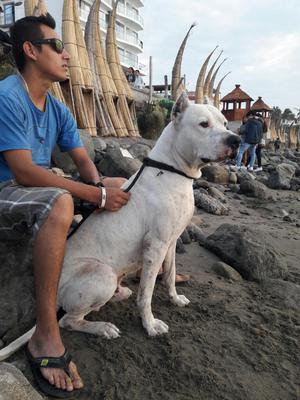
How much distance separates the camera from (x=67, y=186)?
2.48 metres

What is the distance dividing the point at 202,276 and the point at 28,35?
2.75 meters

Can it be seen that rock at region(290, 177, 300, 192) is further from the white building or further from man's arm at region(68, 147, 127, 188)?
the white building

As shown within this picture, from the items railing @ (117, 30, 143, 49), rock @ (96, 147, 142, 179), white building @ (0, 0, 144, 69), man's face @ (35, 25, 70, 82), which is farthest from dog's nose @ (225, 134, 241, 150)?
railing @ (117, 30, 143, 49)

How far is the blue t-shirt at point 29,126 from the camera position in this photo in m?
2.34

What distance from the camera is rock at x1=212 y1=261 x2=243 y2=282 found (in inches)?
148

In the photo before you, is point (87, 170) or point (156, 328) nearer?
point (156, 328)

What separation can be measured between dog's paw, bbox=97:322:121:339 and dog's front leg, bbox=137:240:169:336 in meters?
0.22

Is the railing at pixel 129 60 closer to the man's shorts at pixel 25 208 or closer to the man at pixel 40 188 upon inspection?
the man at pixel 40 188

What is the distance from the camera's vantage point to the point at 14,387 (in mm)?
1810

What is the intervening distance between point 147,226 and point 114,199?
12.4 inches

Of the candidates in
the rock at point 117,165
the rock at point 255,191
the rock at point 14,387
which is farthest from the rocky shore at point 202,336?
the rock at point 255,191

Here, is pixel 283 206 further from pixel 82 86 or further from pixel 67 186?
pixel 82 86

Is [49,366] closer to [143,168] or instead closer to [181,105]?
[143,168]

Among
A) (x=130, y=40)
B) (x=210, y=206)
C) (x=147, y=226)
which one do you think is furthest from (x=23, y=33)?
(x=130, y=40)
